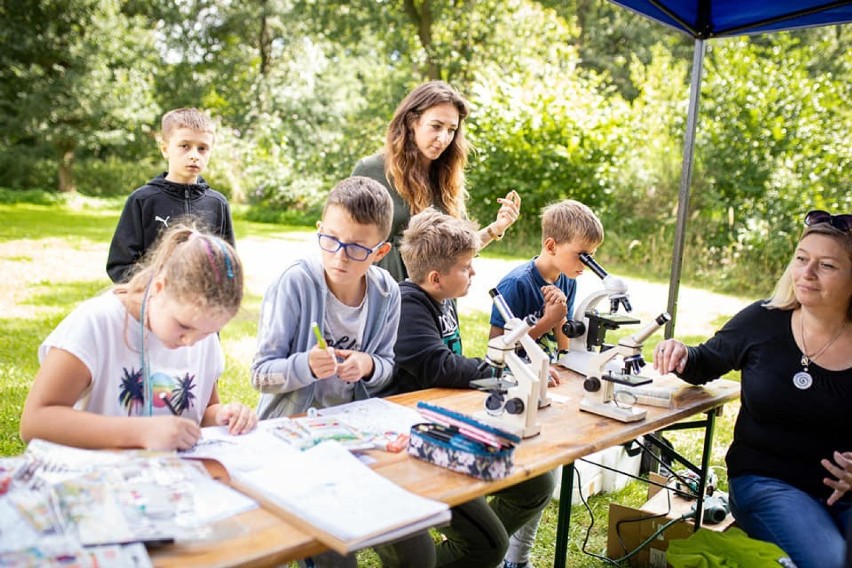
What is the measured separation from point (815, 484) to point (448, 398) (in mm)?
1193

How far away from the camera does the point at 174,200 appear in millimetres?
3342

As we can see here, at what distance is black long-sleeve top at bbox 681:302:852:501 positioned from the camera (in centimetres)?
237

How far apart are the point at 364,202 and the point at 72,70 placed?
19684mm

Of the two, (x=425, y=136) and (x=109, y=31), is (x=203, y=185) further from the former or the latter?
(x=109, y=31)

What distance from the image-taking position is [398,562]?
6.63 feet

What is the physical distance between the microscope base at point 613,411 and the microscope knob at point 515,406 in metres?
0.41

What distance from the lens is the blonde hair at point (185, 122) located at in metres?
3.39

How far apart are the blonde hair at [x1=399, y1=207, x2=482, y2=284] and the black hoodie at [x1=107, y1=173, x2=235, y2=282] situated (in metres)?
1.07

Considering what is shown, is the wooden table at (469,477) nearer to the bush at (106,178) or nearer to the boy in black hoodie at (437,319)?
the boy in black hoodie at (437,319)

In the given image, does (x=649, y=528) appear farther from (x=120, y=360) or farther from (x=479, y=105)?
(x=479, y=105)

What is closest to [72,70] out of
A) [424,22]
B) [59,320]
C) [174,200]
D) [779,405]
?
[424,22]

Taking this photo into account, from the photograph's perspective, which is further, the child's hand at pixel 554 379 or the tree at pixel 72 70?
the tree at pixel 72 70

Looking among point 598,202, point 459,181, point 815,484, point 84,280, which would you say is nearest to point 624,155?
point 598,202

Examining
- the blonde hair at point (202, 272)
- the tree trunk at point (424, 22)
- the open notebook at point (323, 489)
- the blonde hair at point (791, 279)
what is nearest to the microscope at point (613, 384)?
the blonde hair at point (791, 279)
